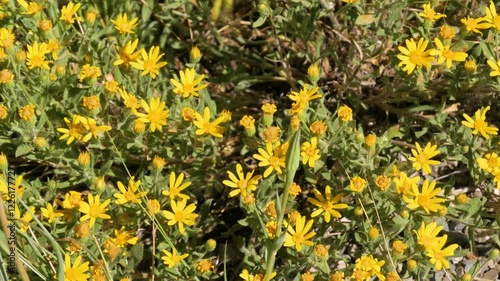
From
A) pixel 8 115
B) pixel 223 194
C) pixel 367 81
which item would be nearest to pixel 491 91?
pixel 367 81

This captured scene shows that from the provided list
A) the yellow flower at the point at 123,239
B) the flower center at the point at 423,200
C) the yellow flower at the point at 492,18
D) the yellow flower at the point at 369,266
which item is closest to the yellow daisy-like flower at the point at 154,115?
the yellow flower at the point at 123,239

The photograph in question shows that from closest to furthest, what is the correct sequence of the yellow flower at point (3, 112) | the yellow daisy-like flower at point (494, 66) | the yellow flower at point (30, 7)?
1. the yellow flower at point (3, 112)
2. the yellow daisy-like flower at point (494, 66)
3. the yellow flower at point (30, 7)

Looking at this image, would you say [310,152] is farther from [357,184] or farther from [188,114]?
[188,114]

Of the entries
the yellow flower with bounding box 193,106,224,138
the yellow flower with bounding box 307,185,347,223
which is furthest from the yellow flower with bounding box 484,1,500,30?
the yellow flower with bounding box 193,106,224,138

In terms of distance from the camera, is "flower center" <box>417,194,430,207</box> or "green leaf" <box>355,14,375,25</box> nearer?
"flower center" <box>417,194,430,207</box>

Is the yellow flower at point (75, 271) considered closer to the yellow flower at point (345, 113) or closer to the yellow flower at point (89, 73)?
the yellow flower at point (89, 73)

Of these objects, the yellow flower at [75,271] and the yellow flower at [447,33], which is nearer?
the yellow flower at [75,271]

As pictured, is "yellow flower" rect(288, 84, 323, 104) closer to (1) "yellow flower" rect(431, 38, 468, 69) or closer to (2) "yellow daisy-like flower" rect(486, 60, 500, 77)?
(1) "yellow flower" rect(431, 38, 468, 69)
